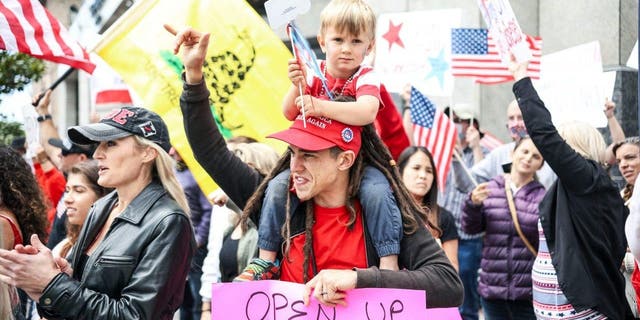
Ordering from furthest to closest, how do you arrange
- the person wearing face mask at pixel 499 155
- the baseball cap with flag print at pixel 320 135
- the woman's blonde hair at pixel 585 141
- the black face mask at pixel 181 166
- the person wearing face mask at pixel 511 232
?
the person wearing face mask at pixel 499 155
the black face mask at pixel 181 166
the person wearing face mask at pixel 511 232
the woman's blonde hair at pixel 585 141
the baseball cap with flag print at pixel 320 135

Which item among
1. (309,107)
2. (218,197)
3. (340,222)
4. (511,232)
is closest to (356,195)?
(340,222)

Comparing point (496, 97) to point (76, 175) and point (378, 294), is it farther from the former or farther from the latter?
point (378, 294)

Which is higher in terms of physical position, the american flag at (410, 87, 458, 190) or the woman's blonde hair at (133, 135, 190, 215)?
the woman's blonde hair at (133, 135, 190, 215)

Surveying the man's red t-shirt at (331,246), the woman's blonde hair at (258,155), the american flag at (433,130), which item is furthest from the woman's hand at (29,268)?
the american flag at (433,130)

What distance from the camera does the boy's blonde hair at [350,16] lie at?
11.3ft

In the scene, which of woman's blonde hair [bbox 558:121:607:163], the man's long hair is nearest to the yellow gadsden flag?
woman's blonde hair [bbox 558:121:607:163]

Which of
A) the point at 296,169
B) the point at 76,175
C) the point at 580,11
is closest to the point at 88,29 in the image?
the point at 76,175

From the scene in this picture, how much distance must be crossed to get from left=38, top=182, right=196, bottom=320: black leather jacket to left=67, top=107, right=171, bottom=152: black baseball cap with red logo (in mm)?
269

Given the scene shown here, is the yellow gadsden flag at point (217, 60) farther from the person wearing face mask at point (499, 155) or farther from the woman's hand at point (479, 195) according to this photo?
the person wearing face mask at point (499, 155)

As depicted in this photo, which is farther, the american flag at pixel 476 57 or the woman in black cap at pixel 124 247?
the american flag at pixel 476 57

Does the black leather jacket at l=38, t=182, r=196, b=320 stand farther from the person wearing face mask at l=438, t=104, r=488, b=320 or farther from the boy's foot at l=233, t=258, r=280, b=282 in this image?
the person wearing face mask at l=438, t=104, r=488, b=320

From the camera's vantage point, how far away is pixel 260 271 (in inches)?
126

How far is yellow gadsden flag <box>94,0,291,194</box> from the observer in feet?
19.5

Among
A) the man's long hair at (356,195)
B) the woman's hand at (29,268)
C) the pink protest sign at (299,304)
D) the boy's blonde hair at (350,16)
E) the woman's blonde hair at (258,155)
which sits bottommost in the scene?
the pink protest sign at (299,304)
